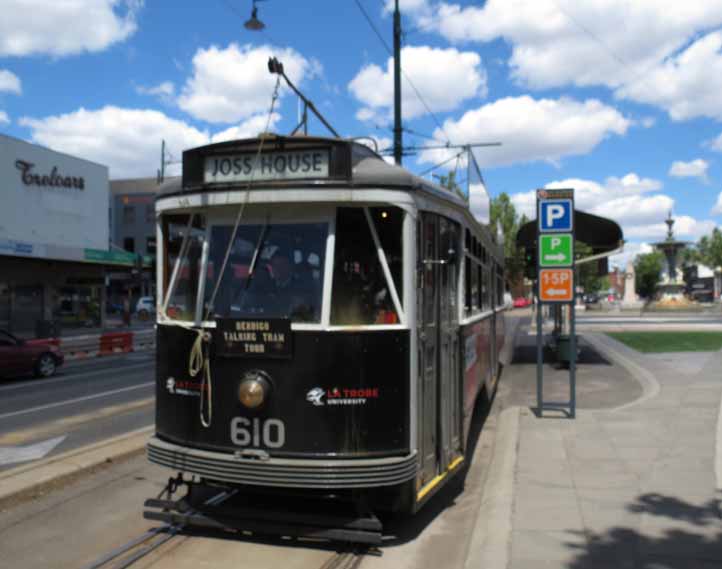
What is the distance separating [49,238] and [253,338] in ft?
104

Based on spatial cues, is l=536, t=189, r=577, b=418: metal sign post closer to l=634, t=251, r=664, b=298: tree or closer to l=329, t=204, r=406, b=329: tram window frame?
l=329, t=204, r=406, b=329: tram window frame

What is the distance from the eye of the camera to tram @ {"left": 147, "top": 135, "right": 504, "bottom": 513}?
4855mm

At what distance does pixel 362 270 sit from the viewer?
16.5ft

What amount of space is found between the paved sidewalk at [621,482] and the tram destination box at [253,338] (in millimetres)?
2125

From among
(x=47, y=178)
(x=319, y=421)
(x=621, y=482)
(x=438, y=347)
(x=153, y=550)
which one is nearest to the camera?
(x=319, y=421)

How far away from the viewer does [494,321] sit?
11.8 metres

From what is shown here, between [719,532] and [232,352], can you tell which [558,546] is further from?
[232,352]

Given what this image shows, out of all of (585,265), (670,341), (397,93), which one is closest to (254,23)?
(397,93)

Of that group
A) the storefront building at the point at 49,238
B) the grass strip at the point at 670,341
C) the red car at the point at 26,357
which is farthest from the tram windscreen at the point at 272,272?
the storefront building at the point at 49,238

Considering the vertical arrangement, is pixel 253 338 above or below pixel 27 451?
above

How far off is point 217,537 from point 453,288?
297 centimetres

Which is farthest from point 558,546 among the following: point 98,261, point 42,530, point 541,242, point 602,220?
point 98,261

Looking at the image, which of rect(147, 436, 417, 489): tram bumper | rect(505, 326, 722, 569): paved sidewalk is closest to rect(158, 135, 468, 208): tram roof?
→ rect(147, 436, 417, 489): tram bumper

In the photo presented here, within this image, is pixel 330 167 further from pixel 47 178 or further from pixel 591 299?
pixel 591 299
